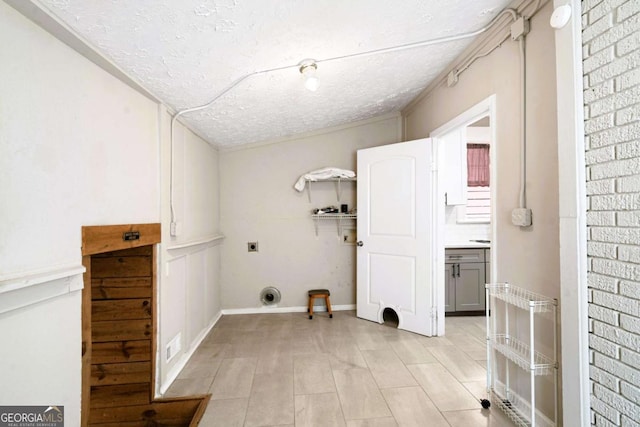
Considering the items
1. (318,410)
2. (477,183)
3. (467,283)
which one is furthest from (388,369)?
(477,183)

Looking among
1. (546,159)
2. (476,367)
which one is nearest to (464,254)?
(476,367)

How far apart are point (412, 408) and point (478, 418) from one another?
15.1 inches

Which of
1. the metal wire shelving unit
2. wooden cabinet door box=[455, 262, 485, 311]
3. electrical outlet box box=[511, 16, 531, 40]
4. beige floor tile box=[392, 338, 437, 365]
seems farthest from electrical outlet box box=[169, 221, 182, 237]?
wooden cabinet door box=[455, 262, 485, 311]

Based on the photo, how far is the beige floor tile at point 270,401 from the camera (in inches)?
69.4

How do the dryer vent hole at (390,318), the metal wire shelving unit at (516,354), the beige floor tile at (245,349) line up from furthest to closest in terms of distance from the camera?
the dryer vent hole at (390,318) < the beige floor tile at (245,349) < the metal wire shelving unit at (516,354)

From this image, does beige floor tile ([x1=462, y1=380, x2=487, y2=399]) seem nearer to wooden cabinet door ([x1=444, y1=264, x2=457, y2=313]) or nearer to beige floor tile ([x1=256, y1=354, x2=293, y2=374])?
beige floor tile ([x1=256, y1=354, x2=293, y2=374])

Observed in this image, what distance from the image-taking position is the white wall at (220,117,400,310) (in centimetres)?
374

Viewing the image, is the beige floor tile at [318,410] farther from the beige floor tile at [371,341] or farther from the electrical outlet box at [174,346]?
the electrical outlet box at [174,346]

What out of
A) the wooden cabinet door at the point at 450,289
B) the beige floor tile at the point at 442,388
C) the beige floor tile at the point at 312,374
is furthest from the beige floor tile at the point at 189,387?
the wooden cabinet door at the point at 450,289

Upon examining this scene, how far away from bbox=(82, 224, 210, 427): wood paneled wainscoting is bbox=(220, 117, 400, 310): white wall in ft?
5.89

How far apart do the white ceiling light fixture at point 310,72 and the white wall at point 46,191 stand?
3.72 ft

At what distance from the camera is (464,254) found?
3543 millimetres

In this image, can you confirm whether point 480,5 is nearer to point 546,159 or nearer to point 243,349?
point 546,159

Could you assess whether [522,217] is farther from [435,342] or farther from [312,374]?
[312,374]
